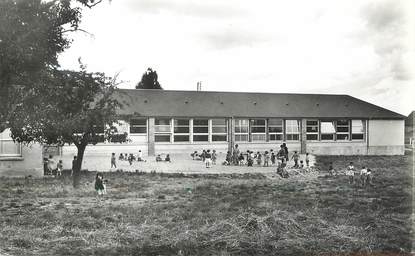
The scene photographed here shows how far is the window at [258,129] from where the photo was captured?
3956 cm

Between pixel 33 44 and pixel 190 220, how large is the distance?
600 centimetres

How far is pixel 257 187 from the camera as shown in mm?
19219

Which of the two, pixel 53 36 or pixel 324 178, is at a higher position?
pixel 53 36

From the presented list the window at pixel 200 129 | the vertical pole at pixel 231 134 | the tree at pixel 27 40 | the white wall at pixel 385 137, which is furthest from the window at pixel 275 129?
the tree at pixel 27 40

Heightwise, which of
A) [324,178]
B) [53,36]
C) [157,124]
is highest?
[53,36]

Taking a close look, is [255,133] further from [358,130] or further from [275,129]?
[358,130]

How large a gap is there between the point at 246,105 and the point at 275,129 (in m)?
3.21

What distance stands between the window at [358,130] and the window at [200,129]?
1353 centimetres

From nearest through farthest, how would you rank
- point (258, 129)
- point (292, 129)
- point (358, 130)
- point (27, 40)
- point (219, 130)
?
1. point (27, 40)
2. point (219, 130)
3. point (258, 129)
4. point (292, 129)
5. point (358, 130)

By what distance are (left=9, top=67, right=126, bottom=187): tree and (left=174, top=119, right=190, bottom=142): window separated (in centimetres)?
1776

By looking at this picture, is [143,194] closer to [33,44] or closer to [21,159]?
[33,44]

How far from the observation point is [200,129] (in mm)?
38312

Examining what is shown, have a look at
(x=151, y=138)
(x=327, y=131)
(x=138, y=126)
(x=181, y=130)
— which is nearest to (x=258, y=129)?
(x=327, y=131)

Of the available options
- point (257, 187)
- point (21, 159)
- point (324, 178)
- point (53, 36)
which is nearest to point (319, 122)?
point (324, 178)
